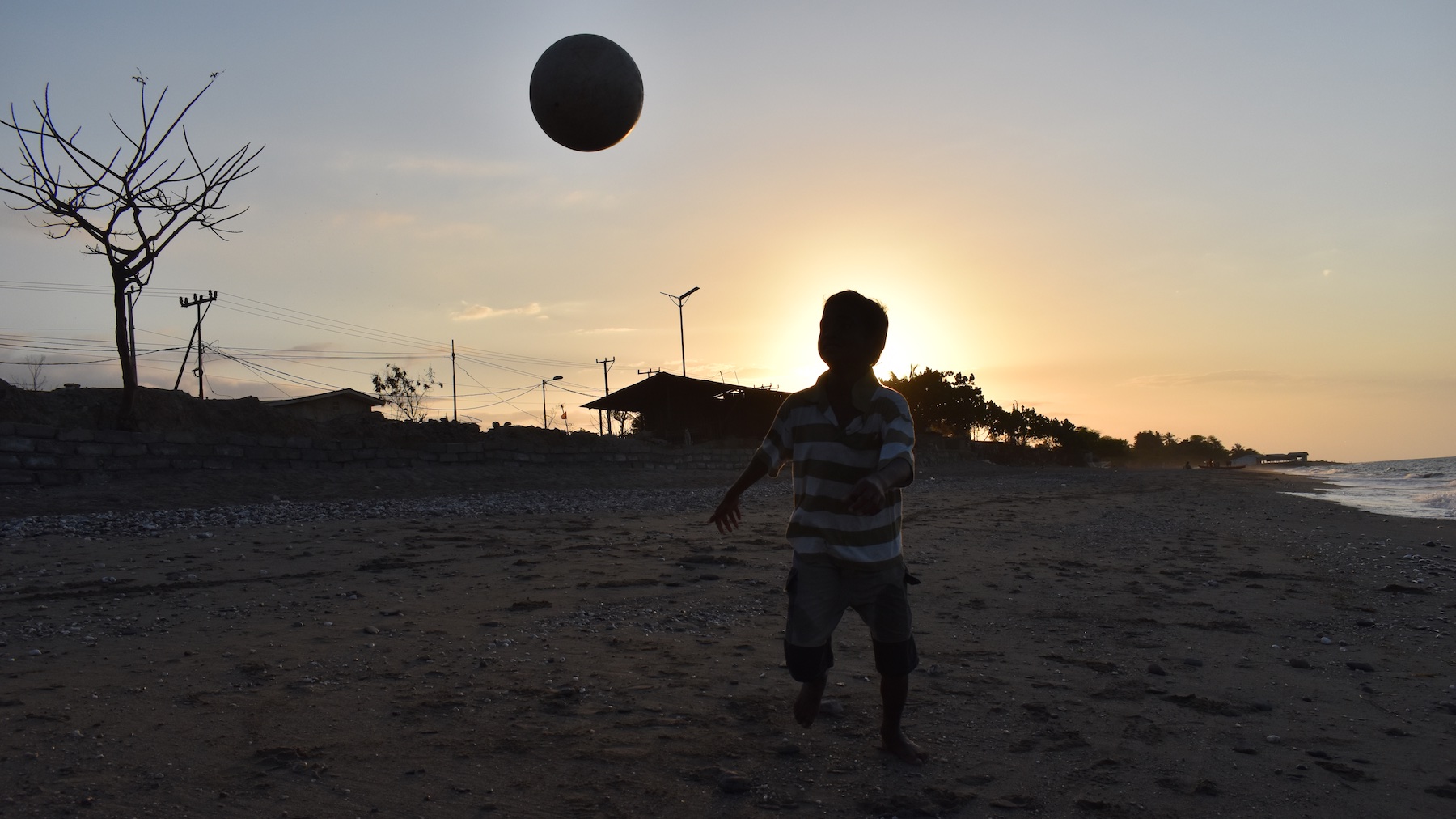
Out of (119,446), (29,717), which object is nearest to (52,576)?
(29,717)

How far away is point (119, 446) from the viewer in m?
15.2

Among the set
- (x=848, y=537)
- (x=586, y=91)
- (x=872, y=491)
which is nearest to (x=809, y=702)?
(x=848, y=537)

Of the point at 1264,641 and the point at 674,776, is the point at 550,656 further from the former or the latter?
the point at 1264,641

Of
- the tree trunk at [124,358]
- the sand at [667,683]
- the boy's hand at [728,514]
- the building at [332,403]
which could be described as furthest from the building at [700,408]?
the boy's hand at [728,514]

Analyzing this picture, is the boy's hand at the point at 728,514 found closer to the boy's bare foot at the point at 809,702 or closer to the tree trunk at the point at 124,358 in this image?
the boy's bare foot at the point at 809,702

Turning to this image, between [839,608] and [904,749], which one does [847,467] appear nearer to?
[839,608]

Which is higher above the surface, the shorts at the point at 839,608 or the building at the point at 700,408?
A: the building at the point at 700,408

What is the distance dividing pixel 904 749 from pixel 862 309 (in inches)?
62.7

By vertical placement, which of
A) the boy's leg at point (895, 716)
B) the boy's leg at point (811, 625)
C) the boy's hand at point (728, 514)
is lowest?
the boy's leg at point (895, 716)

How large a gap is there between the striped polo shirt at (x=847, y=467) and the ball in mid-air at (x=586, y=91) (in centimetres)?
389

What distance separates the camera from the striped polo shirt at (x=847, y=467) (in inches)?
127

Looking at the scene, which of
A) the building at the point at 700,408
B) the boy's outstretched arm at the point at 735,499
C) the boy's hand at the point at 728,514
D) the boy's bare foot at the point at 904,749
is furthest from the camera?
the building at the point at 700,408

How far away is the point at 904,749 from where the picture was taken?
10.7 feet

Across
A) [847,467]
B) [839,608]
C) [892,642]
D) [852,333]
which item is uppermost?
[852,333]
